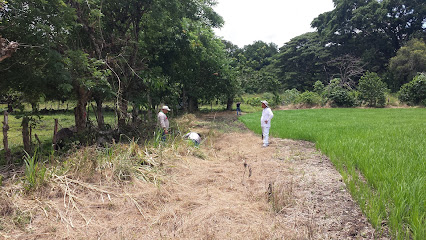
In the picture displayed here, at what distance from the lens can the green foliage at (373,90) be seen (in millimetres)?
22109

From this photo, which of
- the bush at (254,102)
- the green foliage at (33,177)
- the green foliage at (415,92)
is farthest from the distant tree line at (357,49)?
the green foliage at (33,177)

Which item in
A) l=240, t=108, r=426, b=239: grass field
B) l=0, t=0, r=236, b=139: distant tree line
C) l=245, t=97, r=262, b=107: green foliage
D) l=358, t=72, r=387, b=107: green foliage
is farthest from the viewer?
l=245, t=97, r=262, b=107: green foliage

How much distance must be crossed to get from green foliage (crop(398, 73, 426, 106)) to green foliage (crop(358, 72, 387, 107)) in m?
1.71

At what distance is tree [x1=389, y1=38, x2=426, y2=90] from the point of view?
81.1 ft

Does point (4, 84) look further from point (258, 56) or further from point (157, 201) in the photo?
point (258, 56)

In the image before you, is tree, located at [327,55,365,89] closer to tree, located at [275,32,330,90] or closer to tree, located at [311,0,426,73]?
tree, located at [311,0,426,73]

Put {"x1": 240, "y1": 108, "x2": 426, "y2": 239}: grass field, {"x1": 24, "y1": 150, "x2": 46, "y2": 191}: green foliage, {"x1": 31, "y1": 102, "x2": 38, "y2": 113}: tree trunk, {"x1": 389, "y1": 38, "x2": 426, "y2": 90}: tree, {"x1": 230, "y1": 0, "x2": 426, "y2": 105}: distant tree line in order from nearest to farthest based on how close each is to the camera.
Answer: {"x1": 240, "y1": 108, "x2": 426, "y2": 239}: grass field → {"x1": 24, "y1": 150, "x2": 46, "y2": 191}: green foliage → {"x1": 31, "y1": 102, "x2": 38, "y2": 113}: tree trunk → {"x1": 389, "y1": 38, "x2": 426, "y2": 90}: tree → {"x1": 230, "y1": 0, "x2": 426, "y2": 105}: distant tree line

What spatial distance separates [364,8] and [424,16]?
7.30 metres

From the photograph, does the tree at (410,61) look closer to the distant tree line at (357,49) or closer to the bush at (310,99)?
the distant tree line at (357,49)

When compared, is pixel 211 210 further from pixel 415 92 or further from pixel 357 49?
pixel 357 49

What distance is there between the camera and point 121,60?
7.19 m

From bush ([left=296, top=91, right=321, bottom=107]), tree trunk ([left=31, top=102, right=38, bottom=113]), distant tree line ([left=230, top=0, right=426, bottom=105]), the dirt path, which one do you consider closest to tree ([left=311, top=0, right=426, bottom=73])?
distant tree line ([left=230, top=0, right=426, bottom=105])

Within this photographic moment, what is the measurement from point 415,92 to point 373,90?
331cm

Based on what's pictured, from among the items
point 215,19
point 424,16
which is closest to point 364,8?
point 424,16
